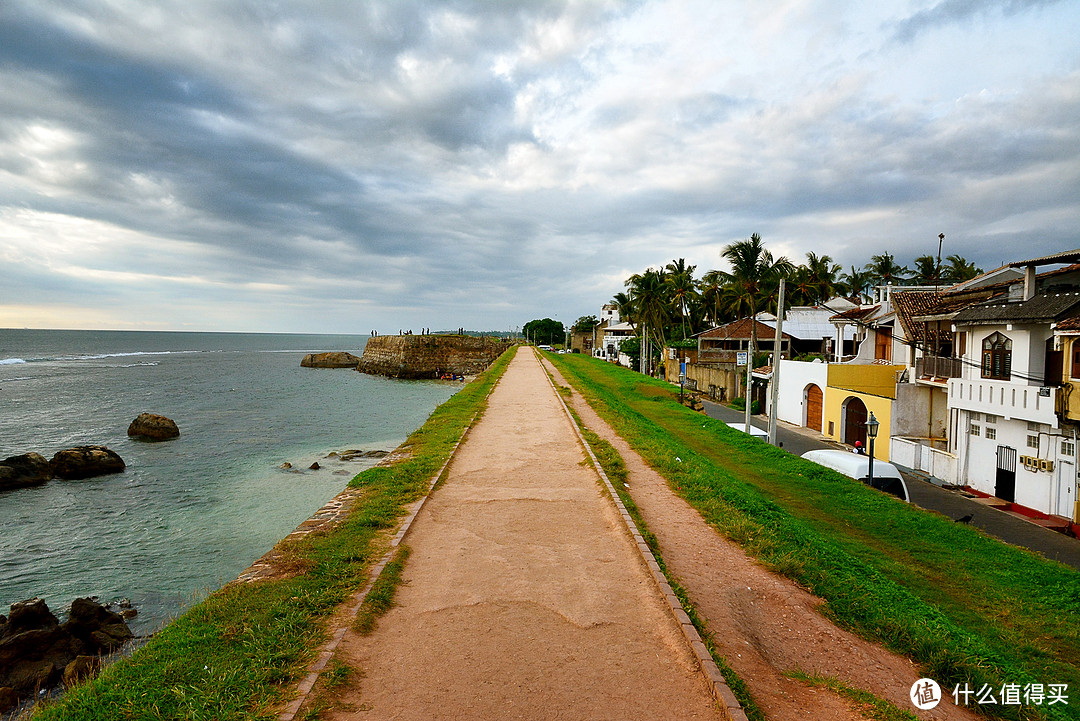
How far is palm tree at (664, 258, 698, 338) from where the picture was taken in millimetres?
58656

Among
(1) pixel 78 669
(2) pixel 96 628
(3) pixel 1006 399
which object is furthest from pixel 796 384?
(1) pixel 78 669

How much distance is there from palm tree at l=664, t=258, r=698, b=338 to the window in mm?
38738

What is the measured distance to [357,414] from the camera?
37562 mm

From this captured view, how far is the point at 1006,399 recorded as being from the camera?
728 inches

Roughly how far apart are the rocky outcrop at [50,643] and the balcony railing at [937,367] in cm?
2695

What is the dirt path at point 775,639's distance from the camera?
4.81 metres

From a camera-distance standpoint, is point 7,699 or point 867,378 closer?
point 7,699

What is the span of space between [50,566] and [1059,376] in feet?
93.1

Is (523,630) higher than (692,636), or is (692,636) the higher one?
(692,636)

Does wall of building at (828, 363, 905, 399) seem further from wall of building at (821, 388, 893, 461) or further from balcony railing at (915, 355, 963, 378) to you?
balcony railing at (915, 355, 963, 378)

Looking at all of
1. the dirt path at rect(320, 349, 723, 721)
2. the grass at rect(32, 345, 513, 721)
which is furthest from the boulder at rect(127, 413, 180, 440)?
the grass at rect(32, 345, 513, 721)

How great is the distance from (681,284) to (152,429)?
4788cm

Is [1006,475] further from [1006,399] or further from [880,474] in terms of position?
[880,474]

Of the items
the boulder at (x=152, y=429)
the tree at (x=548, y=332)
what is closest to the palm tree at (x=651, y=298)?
the boulder at (x=152, y=429)
